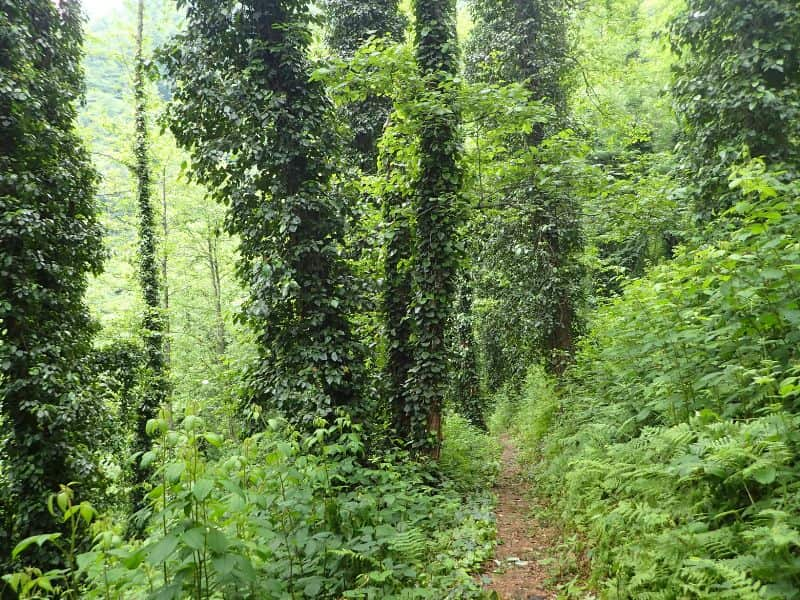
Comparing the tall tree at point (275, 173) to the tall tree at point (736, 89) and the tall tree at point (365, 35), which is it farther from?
the tall tree at point (736, 89)

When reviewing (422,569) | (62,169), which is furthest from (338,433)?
(62,169)

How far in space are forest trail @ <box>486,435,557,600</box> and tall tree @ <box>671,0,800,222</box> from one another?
5.20m

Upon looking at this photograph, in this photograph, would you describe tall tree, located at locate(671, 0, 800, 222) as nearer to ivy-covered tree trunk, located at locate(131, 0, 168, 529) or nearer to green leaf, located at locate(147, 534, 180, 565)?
green leaf, located at locate(147, 534, 180, 565)

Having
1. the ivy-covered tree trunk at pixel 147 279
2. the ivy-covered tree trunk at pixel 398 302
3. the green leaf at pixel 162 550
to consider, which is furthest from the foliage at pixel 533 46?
the green leaf at pixel 162 550

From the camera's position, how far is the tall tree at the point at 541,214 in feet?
34.1

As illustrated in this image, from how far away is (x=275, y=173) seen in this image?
7.53 m

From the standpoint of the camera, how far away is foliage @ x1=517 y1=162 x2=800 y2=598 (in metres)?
2.68

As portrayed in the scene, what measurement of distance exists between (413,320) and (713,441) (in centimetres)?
518

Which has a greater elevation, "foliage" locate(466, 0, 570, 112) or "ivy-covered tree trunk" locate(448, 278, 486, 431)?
"foliage" locate(466, 0, 570, 112)

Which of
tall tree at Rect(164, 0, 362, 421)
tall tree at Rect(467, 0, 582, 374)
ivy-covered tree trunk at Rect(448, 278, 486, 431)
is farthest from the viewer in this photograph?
ivy-covered tree trunk at Rect(448, 278, 486, 431)

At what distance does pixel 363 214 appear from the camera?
7.98 meters

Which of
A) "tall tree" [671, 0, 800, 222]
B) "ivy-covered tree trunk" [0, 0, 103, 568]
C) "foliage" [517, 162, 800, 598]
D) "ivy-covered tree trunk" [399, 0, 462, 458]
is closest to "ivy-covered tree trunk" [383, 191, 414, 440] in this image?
"ivy-covered tree trunk" [399, 0, 462, 458]

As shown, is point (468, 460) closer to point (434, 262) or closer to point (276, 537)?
point (434, 262)

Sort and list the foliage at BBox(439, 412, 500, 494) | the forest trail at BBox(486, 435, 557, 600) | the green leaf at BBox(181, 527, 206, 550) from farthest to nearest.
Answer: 1. the foliage at BBox(439, 412, 500, 494)
2. the forest trail at BBox(486, 435, 557, 600)
3. the green leaf at BBox(181, 527, 206, 550)
